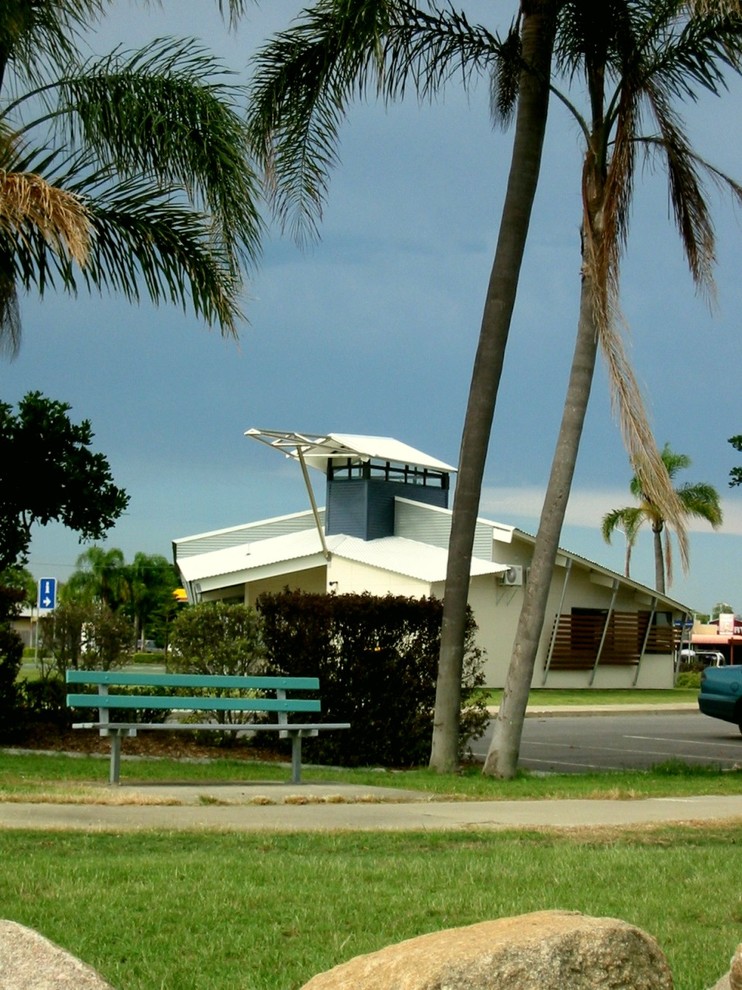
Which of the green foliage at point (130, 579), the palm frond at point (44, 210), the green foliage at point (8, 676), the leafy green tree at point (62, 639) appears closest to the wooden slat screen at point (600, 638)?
the leafy green tree at point (62, 639)

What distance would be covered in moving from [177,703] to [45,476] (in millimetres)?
5841

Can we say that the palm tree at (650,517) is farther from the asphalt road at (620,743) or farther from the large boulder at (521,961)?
the large boulder at (521,961)

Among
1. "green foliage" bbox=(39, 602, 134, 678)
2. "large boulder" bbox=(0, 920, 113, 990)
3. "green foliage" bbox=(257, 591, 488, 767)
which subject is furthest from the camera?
"green foliage" bbox=(39, 602, 134, 678)

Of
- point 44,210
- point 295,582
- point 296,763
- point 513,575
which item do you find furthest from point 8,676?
point 295,582

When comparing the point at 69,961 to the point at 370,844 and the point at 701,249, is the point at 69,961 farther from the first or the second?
the point at 701,249

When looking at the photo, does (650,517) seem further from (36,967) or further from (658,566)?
(36,967)

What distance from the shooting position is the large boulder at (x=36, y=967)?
3654 mm

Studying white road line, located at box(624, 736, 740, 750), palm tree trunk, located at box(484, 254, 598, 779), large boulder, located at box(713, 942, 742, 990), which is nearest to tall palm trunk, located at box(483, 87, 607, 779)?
palm tree trunk, located at box(484, 254, 598, 779)

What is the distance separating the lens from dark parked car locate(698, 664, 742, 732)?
21.1 metres

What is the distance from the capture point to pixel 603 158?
49.2 feet

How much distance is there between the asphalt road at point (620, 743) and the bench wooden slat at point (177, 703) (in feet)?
14.6

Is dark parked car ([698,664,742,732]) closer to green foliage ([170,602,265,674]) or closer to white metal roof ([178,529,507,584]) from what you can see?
green foliage ([170,602,265,674])

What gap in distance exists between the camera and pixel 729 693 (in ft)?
69.4

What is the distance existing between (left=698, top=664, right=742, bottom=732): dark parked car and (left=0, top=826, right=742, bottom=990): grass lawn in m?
12.7
